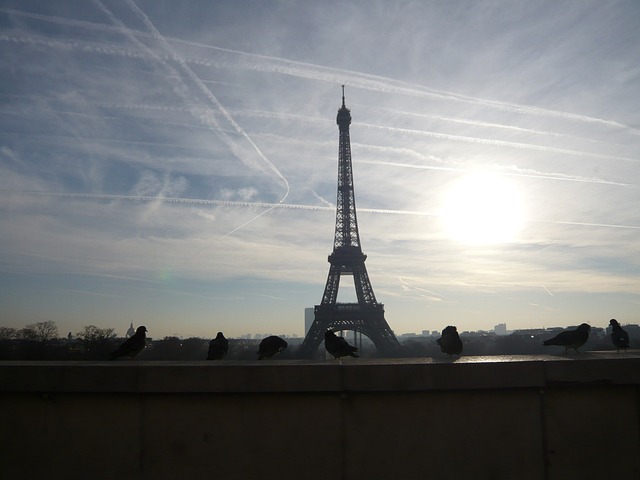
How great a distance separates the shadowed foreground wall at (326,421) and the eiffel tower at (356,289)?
57.5 metres

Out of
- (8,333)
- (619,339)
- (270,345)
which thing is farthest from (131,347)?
(8,333)

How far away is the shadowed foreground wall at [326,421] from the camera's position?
4941 millimetres

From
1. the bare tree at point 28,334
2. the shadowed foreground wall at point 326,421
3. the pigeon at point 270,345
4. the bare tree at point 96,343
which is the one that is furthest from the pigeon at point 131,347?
the bare tree at point 28,334

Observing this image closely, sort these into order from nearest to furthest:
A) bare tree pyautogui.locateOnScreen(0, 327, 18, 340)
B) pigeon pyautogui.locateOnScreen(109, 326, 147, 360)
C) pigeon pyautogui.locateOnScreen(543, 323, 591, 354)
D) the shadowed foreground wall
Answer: the shadowed foreground wall, pigeon pyautogui.locateOnScreen(543, 323, 591, 354), pigeon pyautogui.locateOnScreen(109, 326, 147, 360), bare tree pyautogui.locateOnScreen(0, 327, 18, 340)

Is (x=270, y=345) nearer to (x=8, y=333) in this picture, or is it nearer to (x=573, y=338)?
(x=573, y=338)

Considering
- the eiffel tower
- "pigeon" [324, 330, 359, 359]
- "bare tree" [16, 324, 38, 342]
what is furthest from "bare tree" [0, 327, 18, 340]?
"pigeon" [324, 330, 359, 359]

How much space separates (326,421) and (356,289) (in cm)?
6300

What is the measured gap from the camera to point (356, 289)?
222ft

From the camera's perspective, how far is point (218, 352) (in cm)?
1050

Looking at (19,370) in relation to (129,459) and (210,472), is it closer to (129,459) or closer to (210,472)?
(129,459)

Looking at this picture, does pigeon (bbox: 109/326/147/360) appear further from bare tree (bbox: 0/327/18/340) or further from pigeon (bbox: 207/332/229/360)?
bare tree (bbox: 0/327/18/340)

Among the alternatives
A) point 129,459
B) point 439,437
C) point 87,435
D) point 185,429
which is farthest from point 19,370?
point 439,437

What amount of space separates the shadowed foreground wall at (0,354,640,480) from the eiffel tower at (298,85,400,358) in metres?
57.5

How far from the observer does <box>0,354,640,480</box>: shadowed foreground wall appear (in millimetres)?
4941
